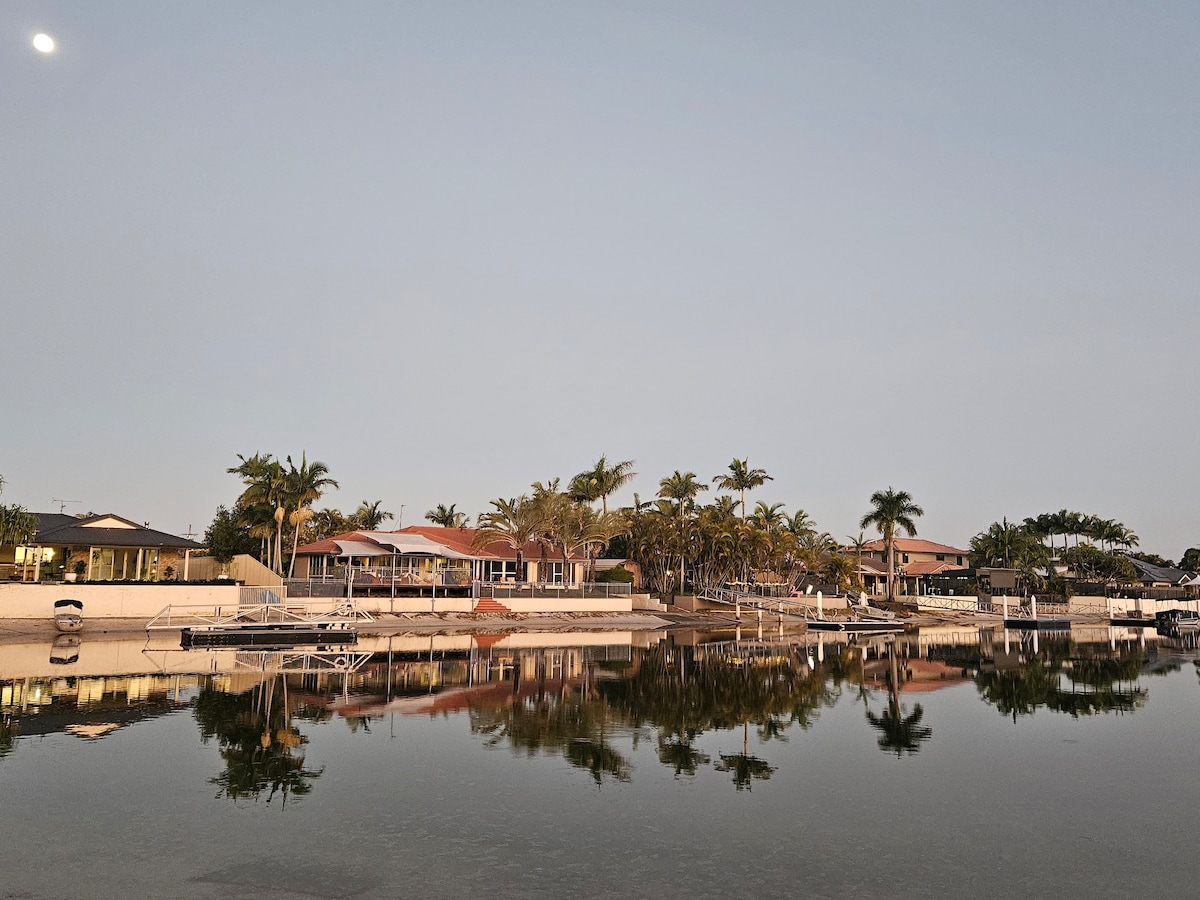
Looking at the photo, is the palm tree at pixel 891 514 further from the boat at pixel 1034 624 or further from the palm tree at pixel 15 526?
the palm tree at pixel 15 526

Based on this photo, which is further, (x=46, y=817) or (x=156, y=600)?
(x=156, y=600)

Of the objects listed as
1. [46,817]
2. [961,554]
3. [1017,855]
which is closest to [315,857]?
[46,817]

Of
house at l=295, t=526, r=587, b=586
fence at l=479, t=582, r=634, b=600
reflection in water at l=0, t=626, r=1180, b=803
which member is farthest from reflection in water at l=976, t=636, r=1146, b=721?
house at l=295, t=526, r=587, b=586

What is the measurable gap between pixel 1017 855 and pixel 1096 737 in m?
12.8

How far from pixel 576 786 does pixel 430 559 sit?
52.9 m

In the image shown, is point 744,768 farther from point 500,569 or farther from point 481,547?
point 500,569

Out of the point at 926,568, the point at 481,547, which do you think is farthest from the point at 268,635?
the point at 926,568

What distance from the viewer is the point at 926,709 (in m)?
28.6

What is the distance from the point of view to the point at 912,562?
425ft

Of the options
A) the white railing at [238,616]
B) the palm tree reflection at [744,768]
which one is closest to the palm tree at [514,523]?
the white railing at [238,616]

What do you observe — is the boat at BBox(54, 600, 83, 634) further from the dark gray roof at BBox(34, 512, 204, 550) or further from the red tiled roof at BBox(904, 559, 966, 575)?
the red tiled roof at BBox(904, 559, 966, 575)

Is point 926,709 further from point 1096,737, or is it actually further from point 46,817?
point 46,817

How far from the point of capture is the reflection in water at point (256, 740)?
1631 centimetres

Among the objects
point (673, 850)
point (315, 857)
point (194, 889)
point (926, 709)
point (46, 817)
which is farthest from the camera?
point (926, 709)
